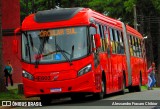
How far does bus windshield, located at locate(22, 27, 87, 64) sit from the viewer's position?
19716mm

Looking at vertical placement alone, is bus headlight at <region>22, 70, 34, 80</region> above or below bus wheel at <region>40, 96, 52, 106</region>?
above

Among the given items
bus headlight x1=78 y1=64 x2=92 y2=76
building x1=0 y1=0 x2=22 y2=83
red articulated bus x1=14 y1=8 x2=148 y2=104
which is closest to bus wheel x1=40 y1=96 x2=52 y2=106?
red articulated bus x1=14 y1=8 x2=148 y2=104

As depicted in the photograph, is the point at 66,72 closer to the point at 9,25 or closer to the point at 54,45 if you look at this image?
the point at 54,45

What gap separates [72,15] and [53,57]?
1778mm

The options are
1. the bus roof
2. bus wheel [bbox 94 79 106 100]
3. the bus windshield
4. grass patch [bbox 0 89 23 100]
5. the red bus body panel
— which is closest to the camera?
the red bus body panel

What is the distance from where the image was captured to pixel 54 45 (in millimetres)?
19859

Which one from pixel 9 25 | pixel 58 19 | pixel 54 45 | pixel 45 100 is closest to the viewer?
pixel 54 45

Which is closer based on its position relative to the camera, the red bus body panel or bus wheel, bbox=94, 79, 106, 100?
the red bus body panel

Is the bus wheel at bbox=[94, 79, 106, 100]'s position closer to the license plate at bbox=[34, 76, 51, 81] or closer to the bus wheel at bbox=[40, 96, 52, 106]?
the bus wheel at bbox=[40, 96, 52, 106]

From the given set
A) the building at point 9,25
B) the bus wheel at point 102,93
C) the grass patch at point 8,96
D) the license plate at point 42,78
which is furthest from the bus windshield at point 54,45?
the building at point 9,25

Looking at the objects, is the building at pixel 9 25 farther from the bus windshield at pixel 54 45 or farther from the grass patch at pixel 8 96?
the bus windshield at pixel 54 45

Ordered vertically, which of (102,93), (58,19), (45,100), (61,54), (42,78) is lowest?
(45,100)

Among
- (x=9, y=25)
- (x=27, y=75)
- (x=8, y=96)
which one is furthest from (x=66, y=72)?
(x=9, y=25)

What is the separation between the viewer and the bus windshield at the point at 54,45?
19.7 meters
